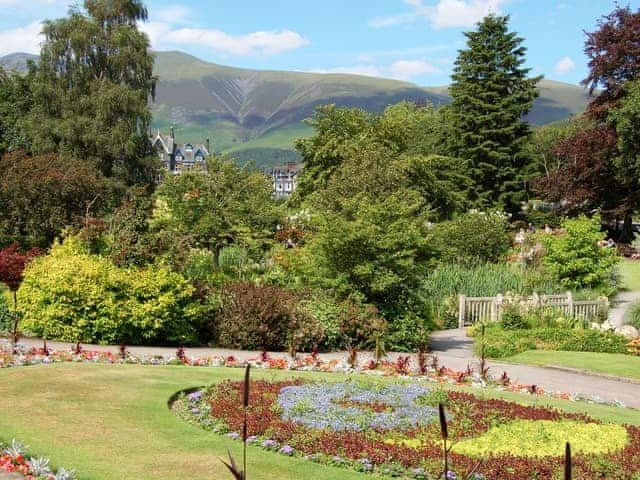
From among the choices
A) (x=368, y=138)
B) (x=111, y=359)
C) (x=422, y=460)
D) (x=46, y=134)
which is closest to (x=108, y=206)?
(x=46, y=134)

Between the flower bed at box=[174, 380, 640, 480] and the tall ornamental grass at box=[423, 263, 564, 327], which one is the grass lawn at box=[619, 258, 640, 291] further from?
the flower bed at box=[174, 380, 640, 480]

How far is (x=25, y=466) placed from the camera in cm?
657

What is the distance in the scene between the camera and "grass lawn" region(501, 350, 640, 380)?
1475 cm

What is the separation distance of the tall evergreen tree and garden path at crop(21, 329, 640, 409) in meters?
32.0

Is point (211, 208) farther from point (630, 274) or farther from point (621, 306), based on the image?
point (630, 274)

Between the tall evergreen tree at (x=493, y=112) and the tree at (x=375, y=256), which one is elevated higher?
the tall evergreen tree at (x=493, y=112)

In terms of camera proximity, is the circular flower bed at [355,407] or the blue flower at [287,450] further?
the circular flower bed at [355,407]

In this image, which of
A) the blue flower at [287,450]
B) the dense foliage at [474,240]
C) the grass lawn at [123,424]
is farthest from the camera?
the dense foliage at [474,240]

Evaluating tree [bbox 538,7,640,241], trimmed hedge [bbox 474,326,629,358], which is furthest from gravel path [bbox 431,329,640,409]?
tree [bbox 538,7,640,241]

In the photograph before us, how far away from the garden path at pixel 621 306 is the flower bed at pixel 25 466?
1834cm

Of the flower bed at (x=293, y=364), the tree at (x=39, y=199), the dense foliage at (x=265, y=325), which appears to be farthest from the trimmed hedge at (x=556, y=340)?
the tree at (x=39, y=199)

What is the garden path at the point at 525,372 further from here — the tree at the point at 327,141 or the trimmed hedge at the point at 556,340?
the tree at the point at 327,141

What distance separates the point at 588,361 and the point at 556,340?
7.81ft

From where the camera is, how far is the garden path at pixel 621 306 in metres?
21.9
